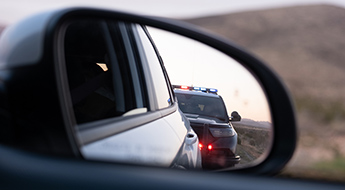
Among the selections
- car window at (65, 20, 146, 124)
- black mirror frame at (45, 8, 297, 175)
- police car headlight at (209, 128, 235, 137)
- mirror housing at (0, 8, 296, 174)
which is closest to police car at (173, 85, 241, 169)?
police car headlight at (209, 128, 235, 137)

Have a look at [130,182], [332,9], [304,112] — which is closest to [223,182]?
[130,182]

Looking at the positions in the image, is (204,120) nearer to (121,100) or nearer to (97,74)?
(121,100)

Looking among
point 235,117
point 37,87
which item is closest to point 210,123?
point 235,117

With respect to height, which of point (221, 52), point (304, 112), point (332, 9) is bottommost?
point (304, 112)

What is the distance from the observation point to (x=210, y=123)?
7.91 ft

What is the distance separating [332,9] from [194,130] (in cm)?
4647

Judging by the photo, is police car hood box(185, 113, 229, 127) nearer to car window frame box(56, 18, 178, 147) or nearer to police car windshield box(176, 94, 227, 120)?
police car windshield box(176, 94, 227, 120)

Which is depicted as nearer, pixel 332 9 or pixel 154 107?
pixel 154 107

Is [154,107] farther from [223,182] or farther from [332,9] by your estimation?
[332,9]

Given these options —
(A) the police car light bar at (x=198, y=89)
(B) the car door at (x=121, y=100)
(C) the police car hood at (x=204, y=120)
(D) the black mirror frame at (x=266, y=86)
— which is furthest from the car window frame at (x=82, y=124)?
(C) the police car hood at (x=204, y=120)

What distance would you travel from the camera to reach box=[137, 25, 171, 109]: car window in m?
2.47

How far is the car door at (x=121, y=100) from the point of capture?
5.37 feet

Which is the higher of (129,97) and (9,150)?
(129,97)

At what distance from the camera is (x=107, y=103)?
190 centimetres
